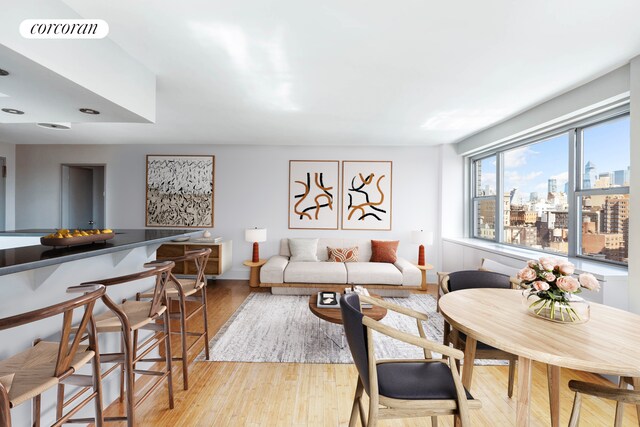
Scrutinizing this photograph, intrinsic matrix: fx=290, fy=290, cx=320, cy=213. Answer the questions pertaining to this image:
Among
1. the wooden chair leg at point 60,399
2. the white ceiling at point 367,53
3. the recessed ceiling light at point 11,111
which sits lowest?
the wooden chair leg at point 60,399

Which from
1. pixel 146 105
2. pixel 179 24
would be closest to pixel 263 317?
pixel 146 105

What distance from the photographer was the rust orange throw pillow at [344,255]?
492 cm

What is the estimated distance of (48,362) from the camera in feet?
3.94

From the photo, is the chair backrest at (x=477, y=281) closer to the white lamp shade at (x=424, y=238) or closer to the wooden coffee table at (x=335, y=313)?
the wooden coffee table at (x=335, y=313)

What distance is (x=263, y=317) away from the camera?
3.56 m

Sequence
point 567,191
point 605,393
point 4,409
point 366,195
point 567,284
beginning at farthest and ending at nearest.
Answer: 1. point 366,195
2. point 567,191
3. point 567,284
4. point 605,393
5. point 4,409

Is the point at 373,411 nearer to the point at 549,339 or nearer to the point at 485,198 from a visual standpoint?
the point at 549,339

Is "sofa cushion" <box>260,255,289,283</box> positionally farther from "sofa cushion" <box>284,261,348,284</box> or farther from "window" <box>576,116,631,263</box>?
"window" <box>576,116,631,263</box>

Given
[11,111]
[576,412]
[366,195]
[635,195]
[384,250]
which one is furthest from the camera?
[366,195]

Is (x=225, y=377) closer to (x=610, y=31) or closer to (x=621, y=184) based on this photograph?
(x=610, y=31)

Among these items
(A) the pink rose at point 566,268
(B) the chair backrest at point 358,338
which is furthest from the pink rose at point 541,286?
(B) the chair backrest at point 358,338

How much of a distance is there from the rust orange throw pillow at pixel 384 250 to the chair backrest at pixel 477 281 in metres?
2.58

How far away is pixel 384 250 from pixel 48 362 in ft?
14.3

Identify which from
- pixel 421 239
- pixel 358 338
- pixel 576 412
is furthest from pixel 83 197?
pixel 576 412
